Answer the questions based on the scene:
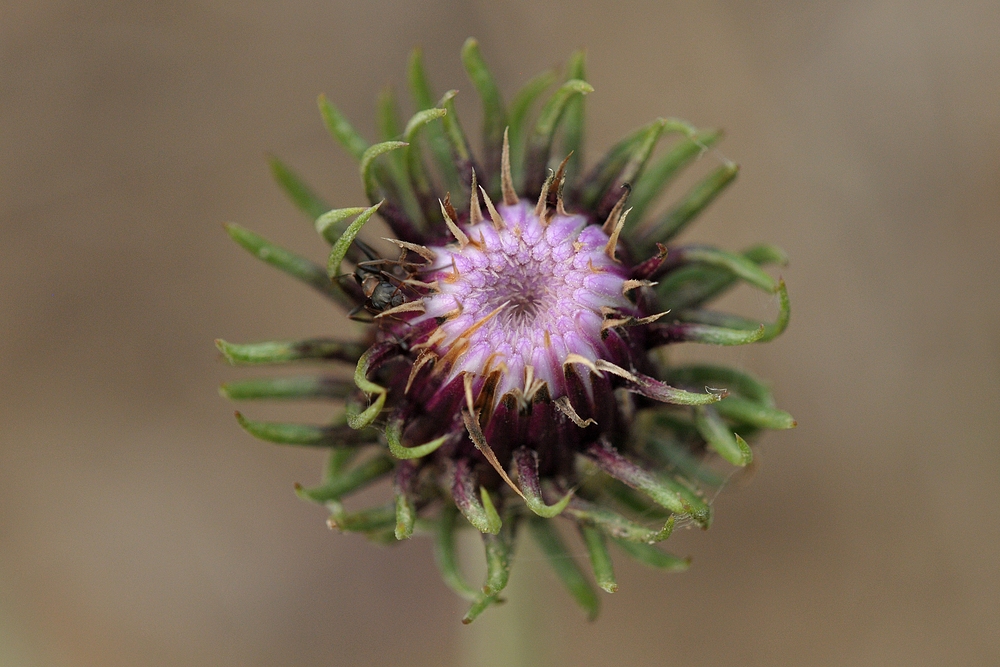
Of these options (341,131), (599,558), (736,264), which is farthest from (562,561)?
(341,131)

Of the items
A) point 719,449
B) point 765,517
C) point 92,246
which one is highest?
point 92,246

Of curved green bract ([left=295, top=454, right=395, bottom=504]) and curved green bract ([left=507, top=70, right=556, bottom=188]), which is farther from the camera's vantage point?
curved green bract ([left=507, top=70, right=556, bottom=188])

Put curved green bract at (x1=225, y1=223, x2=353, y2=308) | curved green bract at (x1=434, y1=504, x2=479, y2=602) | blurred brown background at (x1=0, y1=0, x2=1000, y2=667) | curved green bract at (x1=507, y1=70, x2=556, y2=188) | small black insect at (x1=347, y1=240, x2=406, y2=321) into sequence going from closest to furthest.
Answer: small black insect at (x1=347, y1=240, x2=406, y2=321)
curved green bract at (x1=434, y1=504, x2=479, y2=602)
curved green bract at (x1=225, y1=223, x2=353, y2=308)
curved green bract at (x1=507, y1=70, x2=556, y2=188)
blurred brown background at (x1=0, y1=0, x2=1000, y2=667)

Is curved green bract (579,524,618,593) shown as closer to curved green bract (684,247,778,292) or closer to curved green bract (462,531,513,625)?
curved green bract (462,531,513,625)

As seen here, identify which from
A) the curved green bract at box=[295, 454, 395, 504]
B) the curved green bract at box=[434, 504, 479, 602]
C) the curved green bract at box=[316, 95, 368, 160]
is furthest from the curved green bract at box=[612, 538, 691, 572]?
the curved green bract at box=[316, 95, 368, 160]

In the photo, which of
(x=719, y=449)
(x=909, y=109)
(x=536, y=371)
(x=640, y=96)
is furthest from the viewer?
(x=640, y=96)

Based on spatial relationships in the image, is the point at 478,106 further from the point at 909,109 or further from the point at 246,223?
the point at 909,109

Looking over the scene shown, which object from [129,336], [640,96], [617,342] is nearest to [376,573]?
[129,336]

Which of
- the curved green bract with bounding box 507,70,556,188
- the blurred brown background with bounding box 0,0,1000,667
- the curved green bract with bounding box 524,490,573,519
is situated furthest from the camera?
the blurred brown background with bounding box 0,0,1000,667
